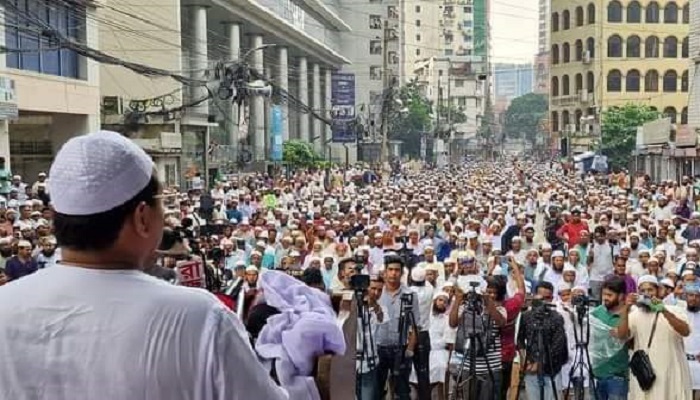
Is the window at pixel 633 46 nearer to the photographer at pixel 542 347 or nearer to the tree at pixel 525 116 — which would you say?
the photographer at pixel 542 347

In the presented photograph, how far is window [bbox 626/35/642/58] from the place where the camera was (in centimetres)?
7194

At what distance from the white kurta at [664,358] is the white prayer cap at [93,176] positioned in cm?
604

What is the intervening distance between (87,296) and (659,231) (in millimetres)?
14039

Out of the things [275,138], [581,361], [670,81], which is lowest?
[581,361]

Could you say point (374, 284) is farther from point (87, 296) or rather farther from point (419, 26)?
point (419, 26)

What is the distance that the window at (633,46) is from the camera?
71938mm

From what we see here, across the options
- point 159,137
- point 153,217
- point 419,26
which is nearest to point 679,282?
point 153,217

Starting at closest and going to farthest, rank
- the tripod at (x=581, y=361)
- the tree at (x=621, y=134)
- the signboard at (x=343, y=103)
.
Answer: the tripod at (x=581, y=361) < the signboard at (x=343, y=103) < the tree at (x=621, y=134)

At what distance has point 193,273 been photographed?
5.13m

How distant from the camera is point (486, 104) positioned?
149625 millimetres

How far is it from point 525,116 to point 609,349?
141 meters

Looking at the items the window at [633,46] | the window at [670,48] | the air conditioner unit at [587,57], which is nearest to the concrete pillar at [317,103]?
the air conditioner unit at [587,57]

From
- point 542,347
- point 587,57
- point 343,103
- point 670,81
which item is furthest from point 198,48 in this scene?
point 670,81

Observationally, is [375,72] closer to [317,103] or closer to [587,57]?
[317,103]
